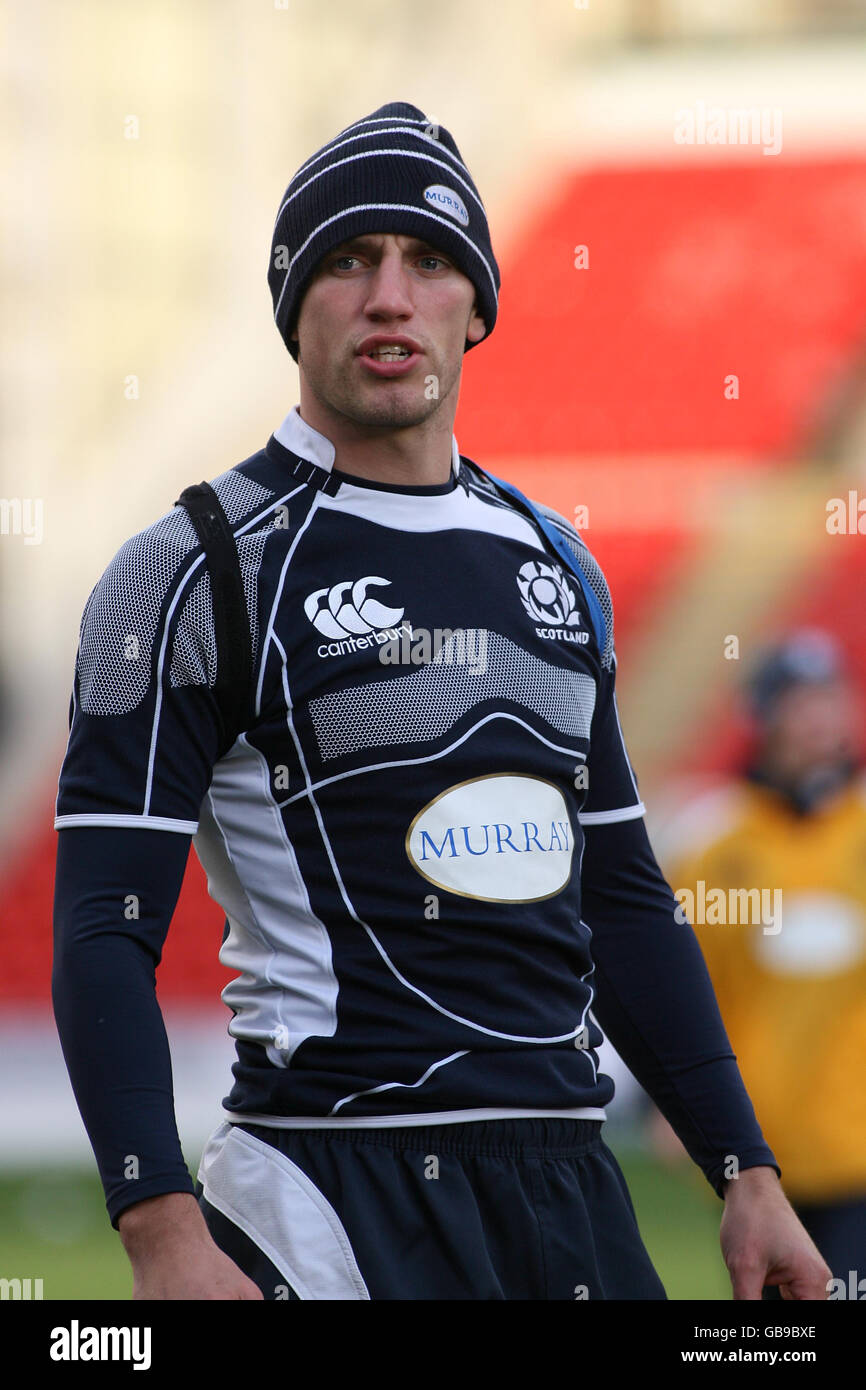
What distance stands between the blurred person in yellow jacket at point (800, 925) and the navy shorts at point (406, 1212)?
5.39 feet

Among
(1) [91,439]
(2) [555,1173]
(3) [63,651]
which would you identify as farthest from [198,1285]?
(1) [91,439]

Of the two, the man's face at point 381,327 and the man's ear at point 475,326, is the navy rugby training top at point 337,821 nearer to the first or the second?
the man's face at point 381,327

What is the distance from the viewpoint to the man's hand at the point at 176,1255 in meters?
1.51

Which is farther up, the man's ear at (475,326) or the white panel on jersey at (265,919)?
the man's ear at (475,326)

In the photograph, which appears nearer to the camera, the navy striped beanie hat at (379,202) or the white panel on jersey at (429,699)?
the white panel on jersey at (429,699)

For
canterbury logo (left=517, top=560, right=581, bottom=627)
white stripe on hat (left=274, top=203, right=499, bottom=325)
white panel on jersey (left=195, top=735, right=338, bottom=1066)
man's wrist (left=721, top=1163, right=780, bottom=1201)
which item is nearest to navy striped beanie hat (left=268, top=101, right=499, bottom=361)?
white stripe on hat (left=274, top=203, right=499, bottom=325)

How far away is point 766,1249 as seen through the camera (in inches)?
73.9

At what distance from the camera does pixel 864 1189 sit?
3.43 metres

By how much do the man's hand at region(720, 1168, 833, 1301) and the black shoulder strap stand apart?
0.75 meters

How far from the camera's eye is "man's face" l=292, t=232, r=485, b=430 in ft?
6.13

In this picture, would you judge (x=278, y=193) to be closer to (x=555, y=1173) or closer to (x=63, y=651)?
(x=63, y=651)

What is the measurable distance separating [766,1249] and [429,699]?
687mm

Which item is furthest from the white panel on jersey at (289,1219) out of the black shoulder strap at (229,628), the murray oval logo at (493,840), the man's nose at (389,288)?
the man's nose at (389,288)

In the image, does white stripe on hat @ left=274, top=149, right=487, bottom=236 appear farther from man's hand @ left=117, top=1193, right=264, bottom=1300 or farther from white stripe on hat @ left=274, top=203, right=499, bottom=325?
man's hand @ left=117, top=1193, right=264, bottom=1300
